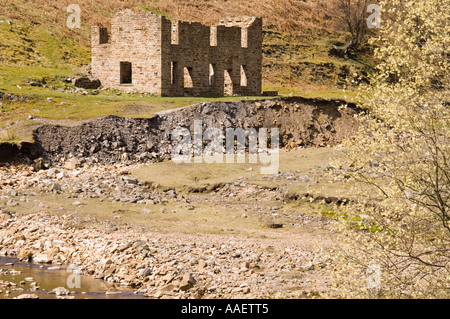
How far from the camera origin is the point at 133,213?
1310 inches

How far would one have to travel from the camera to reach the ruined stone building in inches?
2106

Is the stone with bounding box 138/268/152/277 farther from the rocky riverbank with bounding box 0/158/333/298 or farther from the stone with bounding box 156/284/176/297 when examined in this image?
the stone with bounding box 156/284/176/297

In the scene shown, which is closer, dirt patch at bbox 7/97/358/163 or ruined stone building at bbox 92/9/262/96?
dirt patch at bbox 7/97/358/163

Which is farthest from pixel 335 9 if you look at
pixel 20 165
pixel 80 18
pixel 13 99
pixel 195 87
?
pixel 20 165

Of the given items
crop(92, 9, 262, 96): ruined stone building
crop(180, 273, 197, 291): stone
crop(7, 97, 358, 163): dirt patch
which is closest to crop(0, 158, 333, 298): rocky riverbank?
crop(180, 273, 197, 291): stone

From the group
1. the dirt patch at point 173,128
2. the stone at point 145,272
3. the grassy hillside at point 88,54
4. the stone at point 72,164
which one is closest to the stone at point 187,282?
the stone at point 145,272

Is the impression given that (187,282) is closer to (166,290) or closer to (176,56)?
(166,290)

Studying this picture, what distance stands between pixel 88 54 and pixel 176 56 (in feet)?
36.9

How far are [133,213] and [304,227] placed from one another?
7.14 meters

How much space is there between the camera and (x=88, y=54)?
62562mm

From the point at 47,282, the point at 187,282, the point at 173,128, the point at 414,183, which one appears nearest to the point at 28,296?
the point at 47,282

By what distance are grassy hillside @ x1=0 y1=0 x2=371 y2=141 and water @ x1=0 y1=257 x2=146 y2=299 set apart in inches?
588

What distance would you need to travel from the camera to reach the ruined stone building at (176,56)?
53.5 meters
